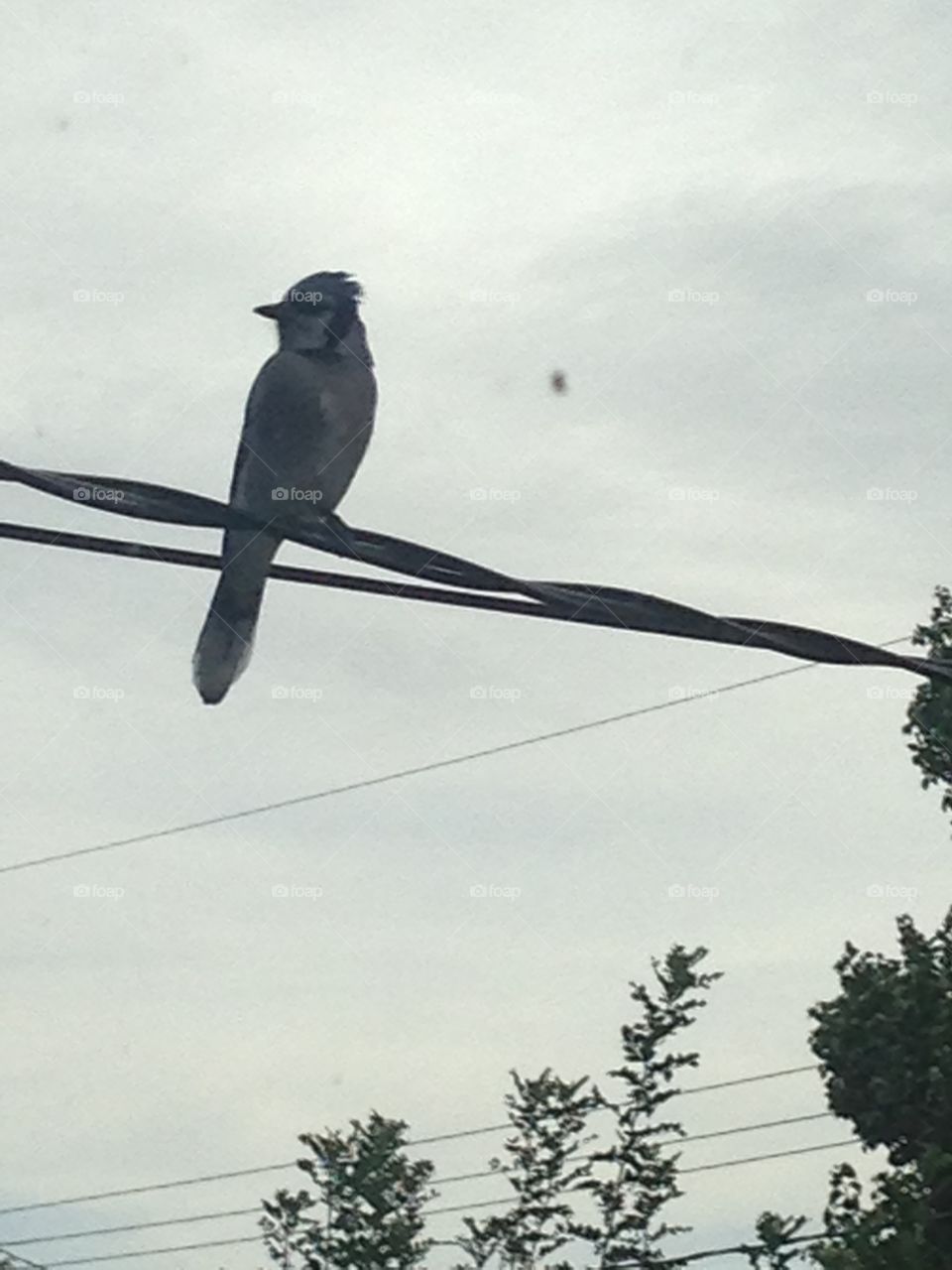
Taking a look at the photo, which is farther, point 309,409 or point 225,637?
point 309,409

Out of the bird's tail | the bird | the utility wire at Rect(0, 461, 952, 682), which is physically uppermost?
the bird

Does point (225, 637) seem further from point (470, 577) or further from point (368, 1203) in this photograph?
point (368, 1203)

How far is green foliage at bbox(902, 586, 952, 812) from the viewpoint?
23.4 metres

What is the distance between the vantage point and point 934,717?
23922mm

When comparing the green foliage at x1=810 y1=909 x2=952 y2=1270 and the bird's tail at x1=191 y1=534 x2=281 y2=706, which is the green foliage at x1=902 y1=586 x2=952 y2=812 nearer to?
the green foliage at x1=810 y1=909 x2=952 y2=1270

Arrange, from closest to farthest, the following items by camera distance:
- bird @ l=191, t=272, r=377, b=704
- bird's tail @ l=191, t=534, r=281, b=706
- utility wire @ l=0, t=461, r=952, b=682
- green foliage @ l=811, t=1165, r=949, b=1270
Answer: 1. utility wire @ l=0, t=461, r=952, b=682
2. bird's tail @ l=191, t=534, r=281, b=706
3. bird @ l=191, t=272, r=377, b=704
4. green foliage @ l=811, t=1165, r=949, b=1270

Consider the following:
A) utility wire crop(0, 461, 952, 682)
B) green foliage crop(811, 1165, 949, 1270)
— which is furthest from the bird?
green foliage crop(811, 1165, 949, 1270)

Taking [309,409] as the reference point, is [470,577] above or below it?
below

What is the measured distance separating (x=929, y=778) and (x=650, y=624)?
18.3m

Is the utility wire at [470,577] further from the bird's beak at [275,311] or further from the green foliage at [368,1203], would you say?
the green foliage at [368,1203]

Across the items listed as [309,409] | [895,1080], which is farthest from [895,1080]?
[309,409]

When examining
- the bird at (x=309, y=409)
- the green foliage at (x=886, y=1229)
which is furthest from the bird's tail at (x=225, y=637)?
the green foliage at (x=886, y=1229)

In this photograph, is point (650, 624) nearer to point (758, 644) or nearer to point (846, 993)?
point (758, 644)

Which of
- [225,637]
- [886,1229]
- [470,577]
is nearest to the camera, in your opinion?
[470,577]
